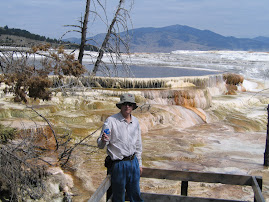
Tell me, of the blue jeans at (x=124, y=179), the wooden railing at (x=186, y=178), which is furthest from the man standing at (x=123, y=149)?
the wooden railing at (x=186, y=178)

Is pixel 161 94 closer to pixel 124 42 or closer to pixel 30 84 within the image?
pixel 124 42

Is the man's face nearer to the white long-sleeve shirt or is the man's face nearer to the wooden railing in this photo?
the white long-sleeve shirt

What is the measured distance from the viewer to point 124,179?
3.81 meters

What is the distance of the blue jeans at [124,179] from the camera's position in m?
3.78

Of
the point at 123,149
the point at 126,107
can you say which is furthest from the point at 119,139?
the point at 126,107

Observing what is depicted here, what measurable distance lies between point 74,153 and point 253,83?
18.3 metres

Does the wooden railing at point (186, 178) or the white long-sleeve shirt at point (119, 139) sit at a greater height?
the white long-sleeve shirt at point (119, 139)

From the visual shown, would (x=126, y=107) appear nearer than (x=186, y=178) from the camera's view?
Yes

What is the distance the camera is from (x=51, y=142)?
7.50m

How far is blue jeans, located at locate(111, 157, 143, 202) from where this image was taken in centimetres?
378

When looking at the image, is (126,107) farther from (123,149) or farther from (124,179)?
(124,179)

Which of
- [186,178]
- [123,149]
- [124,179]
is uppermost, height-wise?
[123,149]

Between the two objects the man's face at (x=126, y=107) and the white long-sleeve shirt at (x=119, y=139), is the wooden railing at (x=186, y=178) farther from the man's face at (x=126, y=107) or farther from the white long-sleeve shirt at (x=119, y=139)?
the man's face at (x=126, y=107)

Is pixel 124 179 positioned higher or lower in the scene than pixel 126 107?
lower
